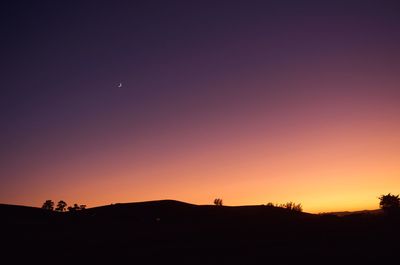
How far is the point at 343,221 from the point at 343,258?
750cm

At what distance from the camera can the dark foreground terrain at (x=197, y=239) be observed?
12.5m

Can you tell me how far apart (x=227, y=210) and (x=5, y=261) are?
49.5 ft

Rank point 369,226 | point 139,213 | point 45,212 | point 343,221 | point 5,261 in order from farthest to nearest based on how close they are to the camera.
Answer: point 45,212 < point 139,213 < point 343,221 < point 369,226 < point 5,261

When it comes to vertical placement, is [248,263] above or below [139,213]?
below

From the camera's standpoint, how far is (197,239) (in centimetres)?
1534

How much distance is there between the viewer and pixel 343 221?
19.6 m

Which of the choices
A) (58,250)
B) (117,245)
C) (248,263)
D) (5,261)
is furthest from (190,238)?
A: (5,261)

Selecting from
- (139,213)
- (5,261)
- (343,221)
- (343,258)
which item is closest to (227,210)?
(139,213)

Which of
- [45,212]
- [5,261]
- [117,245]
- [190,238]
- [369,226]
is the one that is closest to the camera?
[5,261]

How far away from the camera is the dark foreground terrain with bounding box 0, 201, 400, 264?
12531 mm

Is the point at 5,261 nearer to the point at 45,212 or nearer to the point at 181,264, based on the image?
the point at 181,264

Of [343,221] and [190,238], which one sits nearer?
[190,238]

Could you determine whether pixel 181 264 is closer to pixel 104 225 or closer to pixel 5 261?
pixel 5 261

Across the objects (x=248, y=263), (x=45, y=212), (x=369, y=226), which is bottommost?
(x=248, y=263)
